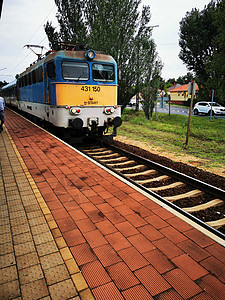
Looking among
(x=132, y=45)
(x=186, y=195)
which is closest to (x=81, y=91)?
(x=186, y=195)

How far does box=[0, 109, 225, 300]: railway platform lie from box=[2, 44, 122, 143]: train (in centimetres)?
386

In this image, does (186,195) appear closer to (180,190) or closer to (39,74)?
(180,190)

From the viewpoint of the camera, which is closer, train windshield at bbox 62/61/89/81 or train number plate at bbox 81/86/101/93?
train windshield at bbox 62/61/89/81

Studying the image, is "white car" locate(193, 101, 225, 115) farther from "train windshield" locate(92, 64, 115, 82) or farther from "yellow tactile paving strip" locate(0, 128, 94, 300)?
"yellow tactile paving strip" locate(0, 128, 94, 300)

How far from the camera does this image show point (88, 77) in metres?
8.10

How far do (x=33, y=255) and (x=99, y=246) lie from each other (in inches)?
29.5

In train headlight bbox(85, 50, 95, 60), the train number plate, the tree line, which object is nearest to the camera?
train headlight bbox(85, 50, 95, 60)

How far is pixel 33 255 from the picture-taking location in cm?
245

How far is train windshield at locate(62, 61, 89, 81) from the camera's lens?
25.1 ft

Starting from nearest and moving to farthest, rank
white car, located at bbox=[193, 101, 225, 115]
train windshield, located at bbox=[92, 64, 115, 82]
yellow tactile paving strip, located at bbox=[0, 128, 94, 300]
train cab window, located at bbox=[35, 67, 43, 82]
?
1. yellow tactile paving strip, located at bbox=[0, 128, 94, 300]
2. train windshield, located at bbox=[92, 64, 115, 82]
3. train cab window, located at bbox=[35, 67, 43, 82]
4. white car, located at bbox=[193, 101, 225, 115]

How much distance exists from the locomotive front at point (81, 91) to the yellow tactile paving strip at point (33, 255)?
14.0 ft

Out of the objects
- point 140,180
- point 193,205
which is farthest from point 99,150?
point 193,205

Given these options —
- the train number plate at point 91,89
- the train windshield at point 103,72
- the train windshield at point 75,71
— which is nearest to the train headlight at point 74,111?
the train number plate at point 91,89

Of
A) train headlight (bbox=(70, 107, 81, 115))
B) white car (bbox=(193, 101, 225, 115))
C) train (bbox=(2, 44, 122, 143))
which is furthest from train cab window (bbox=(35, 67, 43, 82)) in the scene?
white car (bbox=(193, 101, 225, 115))
